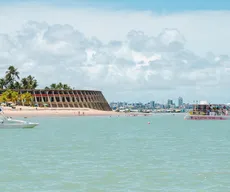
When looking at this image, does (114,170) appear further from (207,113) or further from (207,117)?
(207,113)

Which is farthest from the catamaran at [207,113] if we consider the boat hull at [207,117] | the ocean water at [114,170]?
the ocean water at [114,170]

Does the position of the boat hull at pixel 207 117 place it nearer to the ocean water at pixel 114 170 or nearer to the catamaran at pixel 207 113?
the catamaran at pixel 207 113

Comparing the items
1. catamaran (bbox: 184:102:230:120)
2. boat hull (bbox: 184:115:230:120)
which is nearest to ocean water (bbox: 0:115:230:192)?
boat hull (bbox: 184:115:230:120)

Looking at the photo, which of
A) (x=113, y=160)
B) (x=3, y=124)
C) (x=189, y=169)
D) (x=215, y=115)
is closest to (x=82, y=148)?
(x=113, y=160)

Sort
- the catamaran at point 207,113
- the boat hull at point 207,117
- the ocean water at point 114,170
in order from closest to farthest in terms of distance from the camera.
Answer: the ocean water at point 114,170, the boat hull at point 207,117, the catamaran at point 207,113

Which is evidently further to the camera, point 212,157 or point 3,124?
point 3,124

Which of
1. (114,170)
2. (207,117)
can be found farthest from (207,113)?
(114,170)

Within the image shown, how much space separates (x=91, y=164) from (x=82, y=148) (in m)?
15.4

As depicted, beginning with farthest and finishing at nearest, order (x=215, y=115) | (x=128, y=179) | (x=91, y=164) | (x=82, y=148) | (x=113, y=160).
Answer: (x=215, y=115) → (x=82, y=148) → (x=113, y=160) → (x=91, y=164) → (x=128, y=179)

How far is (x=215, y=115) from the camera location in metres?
173

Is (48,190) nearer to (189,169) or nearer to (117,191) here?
(117,191)

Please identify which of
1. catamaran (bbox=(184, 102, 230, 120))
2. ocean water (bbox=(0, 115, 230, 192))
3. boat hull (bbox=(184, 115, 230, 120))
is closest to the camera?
ocean water (bbox=(0, 115, 230, 192))

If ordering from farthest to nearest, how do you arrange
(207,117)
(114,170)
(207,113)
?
(207,113), (207,117), (114,170)

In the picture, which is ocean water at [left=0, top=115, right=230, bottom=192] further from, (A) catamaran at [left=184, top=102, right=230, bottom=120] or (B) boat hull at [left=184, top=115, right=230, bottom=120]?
(A) catamaran at [left=184, top=102, right=230, bottom=120]
